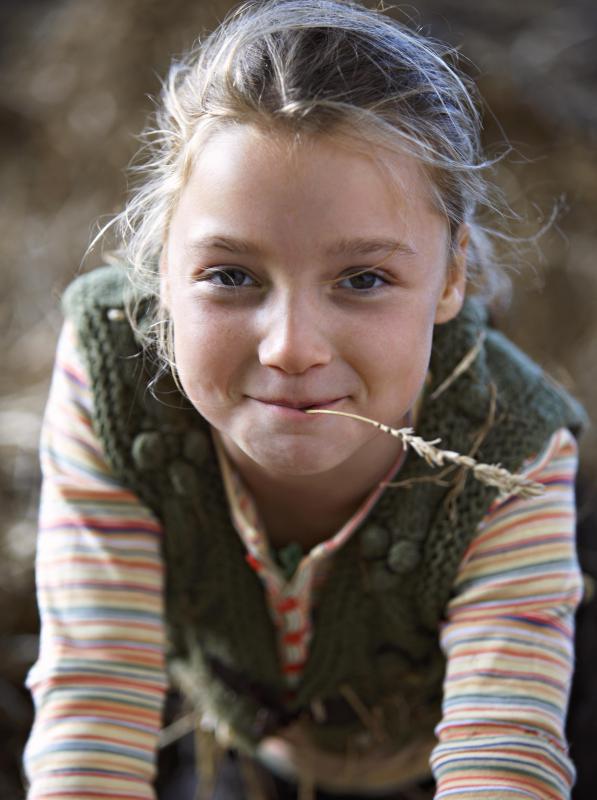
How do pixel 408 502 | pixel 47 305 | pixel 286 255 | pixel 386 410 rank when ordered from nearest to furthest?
pixel 286 255, pixel 386 410, pixel 408 502, pixel 47 305

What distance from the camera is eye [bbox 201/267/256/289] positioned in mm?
943

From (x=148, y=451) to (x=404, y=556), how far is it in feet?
0.97

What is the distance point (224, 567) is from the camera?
1222 mm

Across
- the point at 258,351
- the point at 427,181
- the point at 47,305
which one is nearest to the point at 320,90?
the point at 427,181

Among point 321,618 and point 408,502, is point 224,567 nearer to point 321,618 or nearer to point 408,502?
point 321,618

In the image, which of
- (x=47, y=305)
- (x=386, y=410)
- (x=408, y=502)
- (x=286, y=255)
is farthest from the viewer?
(x=47, y=305)

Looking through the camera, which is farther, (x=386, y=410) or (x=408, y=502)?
(x=408, y=502)

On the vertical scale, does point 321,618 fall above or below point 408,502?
below

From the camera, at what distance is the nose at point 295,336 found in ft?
2.98

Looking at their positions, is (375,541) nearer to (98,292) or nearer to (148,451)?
(148,451)

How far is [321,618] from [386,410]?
0.33 m

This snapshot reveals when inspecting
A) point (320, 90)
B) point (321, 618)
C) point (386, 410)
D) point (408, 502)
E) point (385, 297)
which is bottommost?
point (321, 618)

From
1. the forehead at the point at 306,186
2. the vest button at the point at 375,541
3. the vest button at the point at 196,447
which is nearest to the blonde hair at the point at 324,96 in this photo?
the forehead at the point at 306,186

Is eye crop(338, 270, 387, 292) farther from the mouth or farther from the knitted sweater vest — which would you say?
the knitted sweater vest
